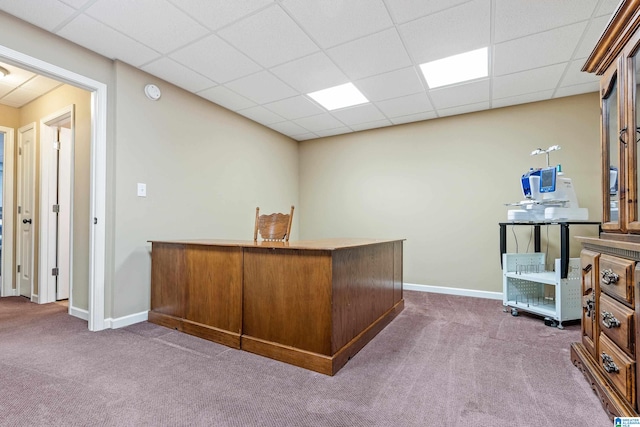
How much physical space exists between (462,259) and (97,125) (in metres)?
4.22

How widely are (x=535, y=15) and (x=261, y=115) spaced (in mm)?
3013

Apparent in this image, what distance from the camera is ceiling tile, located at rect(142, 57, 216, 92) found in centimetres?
275

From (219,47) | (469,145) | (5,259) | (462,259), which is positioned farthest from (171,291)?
(469,145)

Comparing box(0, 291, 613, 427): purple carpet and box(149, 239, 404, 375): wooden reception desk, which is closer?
box(0, 291, 613, 427): purple carpet

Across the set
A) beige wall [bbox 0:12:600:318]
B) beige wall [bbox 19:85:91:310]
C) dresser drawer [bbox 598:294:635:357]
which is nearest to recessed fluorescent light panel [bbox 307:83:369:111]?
beige wall [bbox 0:12:600:318]

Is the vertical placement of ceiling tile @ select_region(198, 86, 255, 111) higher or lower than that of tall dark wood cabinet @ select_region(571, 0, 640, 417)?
higher

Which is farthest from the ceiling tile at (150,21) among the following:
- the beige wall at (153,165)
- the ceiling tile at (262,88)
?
the ceiling tile at (262,88)

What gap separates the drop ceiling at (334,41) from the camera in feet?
6.66

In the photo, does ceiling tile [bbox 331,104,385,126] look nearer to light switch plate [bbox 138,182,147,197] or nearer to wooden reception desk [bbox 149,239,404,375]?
wooden reception desk [bbox 149,239,404,375]

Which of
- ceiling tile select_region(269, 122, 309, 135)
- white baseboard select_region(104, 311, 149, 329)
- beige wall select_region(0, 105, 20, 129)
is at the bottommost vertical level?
white baseboard select_region(104, 311, 149, 329)

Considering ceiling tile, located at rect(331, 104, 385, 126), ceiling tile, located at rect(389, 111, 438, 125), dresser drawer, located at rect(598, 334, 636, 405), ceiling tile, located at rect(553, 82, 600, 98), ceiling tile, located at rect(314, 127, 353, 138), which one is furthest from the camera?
ceiling tile, located at rect(314, 127, 353, 138)

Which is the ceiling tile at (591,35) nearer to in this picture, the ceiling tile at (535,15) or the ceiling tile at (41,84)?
the ceiling tile at (535,15)

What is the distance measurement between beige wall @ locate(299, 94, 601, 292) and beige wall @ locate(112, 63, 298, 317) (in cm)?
142

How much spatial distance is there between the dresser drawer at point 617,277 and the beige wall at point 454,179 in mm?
2296
